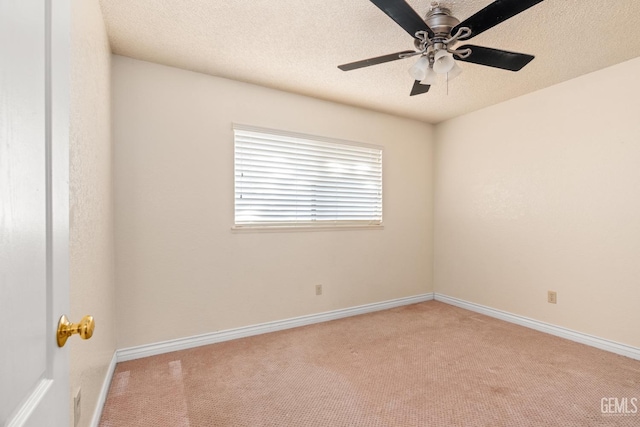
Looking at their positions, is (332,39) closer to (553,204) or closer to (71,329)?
(71,329)

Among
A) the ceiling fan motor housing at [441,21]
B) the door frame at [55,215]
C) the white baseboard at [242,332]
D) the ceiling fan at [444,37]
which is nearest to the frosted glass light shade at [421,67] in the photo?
the ceiling fan at [444,37]

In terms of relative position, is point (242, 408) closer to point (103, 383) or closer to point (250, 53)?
point (103, 383)

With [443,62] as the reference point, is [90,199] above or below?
below

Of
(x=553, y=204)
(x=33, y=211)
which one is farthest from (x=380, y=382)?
(x=553, y=204)

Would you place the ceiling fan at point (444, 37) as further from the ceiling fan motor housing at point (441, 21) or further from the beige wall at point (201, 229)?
the beige wall at point (201, 229)

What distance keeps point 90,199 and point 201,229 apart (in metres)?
1.17

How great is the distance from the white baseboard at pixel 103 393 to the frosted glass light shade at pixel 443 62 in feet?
8.96

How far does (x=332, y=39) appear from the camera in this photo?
2246mm

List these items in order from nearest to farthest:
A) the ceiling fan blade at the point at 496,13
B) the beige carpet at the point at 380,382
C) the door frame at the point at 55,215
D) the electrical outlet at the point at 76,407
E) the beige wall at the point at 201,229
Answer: the door frame at the point at 55,215 < the electrical outlet at the point at 76,407 < the ceiling fan blade at the point at 496,13 < the beige carpet at the point at 380,382 < the beige wall at the point at 201,229

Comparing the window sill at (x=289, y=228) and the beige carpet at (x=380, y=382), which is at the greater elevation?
the window sill at (x=289, y=228)

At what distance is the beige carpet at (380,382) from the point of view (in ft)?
5.87

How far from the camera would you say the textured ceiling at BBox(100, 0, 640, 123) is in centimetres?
193

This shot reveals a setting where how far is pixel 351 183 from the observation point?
3.63m

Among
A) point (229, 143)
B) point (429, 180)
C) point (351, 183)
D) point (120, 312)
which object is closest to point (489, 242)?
point (429, 180)
